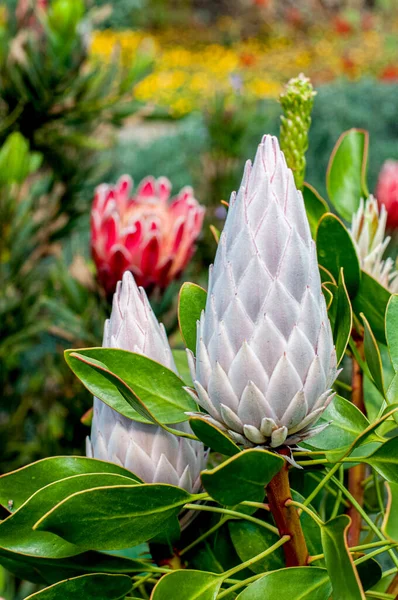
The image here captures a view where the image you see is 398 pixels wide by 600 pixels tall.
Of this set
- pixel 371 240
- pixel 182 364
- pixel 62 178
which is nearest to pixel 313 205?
pixel 371 240

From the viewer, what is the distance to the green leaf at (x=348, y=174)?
2.21 ft

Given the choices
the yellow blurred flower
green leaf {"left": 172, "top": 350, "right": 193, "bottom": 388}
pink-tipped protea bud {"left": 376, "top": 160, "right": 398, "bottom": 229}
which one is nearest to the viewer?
green leaf {"left": 172, "top": 350, "right": 193, "bottom": 388}

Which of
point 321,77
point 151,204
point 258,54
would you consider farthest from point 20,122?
point 258,54

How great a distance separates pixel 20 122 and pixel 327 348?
4.17ft

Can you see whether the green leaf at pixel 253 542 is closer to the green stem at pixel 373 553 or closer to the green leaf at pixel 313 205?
the green stem at pixel 373 553

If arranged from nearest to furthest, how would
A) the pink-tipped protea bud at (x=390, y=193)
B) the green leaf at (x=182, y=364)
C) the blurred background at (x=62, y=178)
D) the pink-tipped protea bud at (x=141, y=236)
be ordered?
the green leaf at (x=182, y=364), the pink-tipped protea bud at (x=141, y=236), the blurred background at (x=62, y=178), the pink-tipped protea bud at (x=390, y=193)

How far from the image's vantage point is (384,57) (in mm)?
8086

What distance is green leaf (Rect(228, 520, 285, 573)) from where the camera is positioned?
1.64 feet

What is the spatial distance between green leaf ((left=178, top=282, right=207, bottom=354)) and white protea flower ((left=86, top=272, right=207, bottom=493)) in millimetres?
18

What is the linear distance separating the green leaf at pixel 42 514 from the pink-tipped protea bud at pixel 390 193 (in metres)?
1.14

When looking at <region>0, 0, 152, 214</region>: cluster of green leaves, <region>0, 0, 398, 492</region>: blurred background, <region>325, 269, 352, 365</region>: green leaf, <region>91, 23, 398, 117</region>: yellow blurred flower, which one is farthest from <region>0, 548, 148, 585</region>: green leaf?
<region>91, 23, 398, 117</region>: yellow blurred flower

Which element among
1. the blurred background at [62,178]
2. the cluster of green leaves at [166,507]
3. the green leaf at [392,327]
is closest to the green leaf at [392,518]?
the cluster of green leaves at [166,507]

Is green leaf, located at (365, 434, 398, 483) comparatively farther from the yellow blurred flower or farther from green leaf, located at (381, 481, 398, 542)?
the yellow blurred flower

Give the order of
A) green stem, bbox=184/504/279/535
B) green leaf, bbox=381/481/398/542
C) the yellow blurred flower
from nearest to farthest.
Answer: green leaf, bbox=381/481/398/542, green stem, bbox=184/504/279/535, the yellow blurred flower
